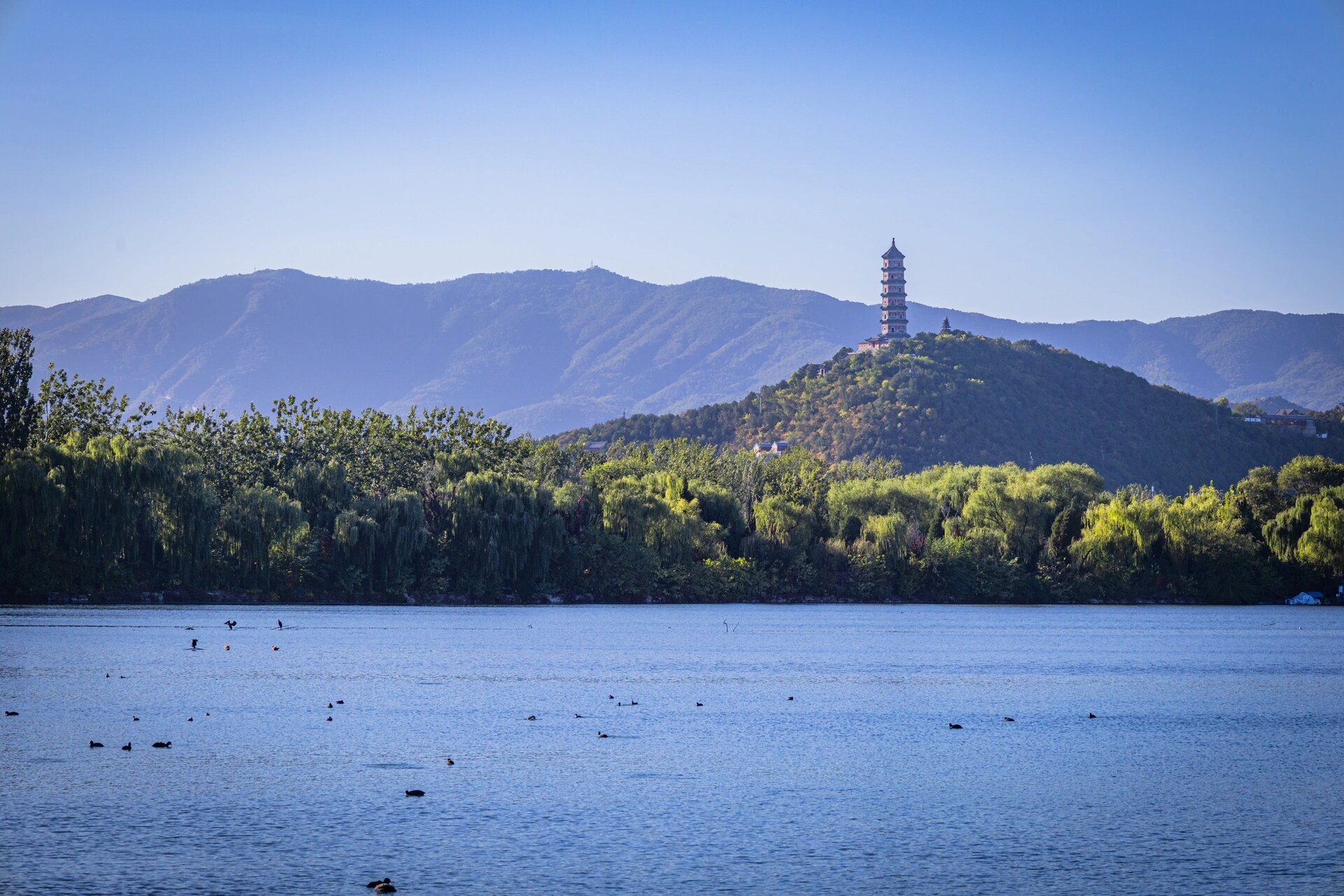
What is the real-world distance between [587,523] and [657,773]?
2593 inches

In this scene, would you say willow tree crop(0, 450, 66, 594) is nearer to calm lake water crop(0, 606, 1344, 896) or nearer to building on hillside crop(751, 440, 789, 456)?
calm lake water crop(0, 606, 1344, 896)

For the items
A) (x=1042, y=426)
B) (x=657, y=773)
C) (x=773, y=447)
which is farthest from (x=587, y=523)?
(x=773, y=447)

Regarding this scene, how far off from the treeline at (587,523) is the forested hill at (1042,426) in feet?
227

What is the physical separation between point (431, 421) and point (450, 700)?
68.6 meters

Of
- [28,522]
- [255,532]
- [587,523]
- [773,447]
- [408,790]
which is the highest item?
[773,447]

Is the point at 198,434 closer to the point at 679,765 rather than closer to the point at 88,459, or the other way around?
the point at 88,459

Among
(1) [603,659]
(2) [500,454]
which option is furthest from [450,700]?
(2) [500,454]

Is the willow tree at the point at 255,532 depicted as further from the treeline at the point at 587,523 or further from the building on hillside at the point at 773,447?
the building on hillside at the point at 773,447

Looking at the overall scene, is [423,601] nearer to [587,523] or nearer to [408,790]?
[587,523]

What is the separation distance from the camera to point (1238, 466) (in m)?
176

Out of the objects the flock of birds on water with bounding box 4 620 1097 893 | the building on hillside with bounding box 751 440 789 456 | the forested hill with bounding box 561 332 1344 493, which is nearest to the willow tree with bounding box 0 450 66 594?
the flock of birds on water with bounding box 4 620 1097 893

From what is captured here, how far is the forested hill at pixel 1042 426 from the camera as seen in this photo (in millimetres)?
173625

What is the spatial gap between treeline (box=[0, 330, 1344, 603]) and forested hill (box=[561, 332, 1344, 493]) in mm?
69127

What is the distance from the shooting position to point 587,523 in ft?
293
